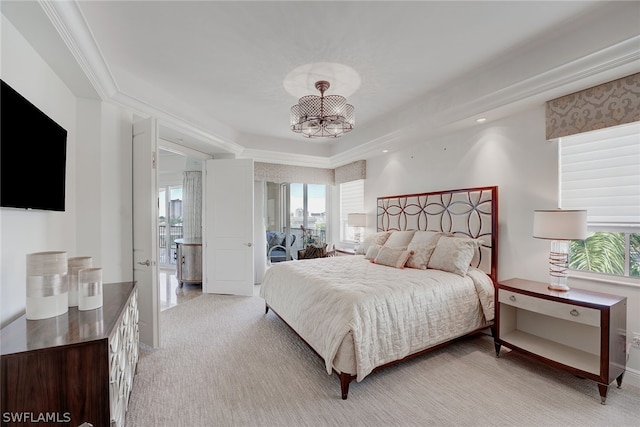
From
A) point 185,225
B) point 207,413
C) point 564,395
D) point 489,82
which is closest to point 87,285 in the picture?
point 207,413

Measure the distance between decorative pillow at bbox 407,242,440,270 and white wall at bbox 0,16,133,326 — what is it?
316 centimetres

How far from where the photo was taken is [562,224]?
7.59ft

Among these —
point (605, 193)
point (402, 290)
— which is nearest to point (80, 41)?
point (402, 290)

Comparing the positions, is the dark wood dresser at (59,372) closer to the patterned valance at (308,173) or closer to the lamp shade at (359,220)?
the lamp shade at (359,220)

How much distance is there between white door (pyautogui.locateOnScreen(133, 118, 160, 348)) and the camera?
109 inches

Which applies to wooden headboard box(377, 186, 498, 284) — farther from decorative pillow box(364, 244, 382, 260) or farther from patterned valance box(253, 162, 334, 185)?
patterned valance box(253, 162, 334, 185)

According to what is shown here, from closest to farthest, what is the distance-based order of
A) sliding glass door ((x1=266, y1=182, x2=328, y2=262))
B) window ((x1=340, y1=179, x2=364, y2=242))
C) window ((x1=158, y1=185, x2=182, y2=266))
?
window ((x1=340, y1=179, x2=364, y2=242))
sliding glass door ((x1=266, y1=182, x2=328, y2=262))
window ((x1=158, y1=185, x2=182, y2=266))

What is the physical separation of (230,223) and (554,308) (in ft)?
14.3

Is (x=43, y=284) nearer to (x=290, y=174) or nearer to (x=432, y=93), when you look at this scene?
(x=432, y=93)

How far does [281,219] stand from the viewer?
20.1 feet

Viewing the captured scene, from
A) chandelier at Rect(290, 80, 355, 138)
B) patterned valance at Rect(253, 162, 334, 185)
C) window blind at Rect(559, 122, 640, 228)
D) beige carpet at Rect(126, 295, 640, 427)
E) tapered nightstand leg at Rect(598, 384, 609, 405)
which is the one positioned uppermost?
chandelier at Rect(290, 80, 355, 138)

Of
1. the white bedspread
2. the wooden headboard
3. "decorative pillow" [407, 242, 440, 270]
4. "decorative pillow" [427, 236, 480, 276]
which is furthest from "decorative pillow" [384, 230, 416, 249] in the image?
the white bedspread

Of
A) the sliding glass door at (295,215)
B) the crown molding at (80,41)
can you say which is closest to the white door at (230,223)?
the sliding glass door at (295,215)

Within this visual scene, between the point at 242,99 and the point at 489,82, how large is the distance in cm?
283
